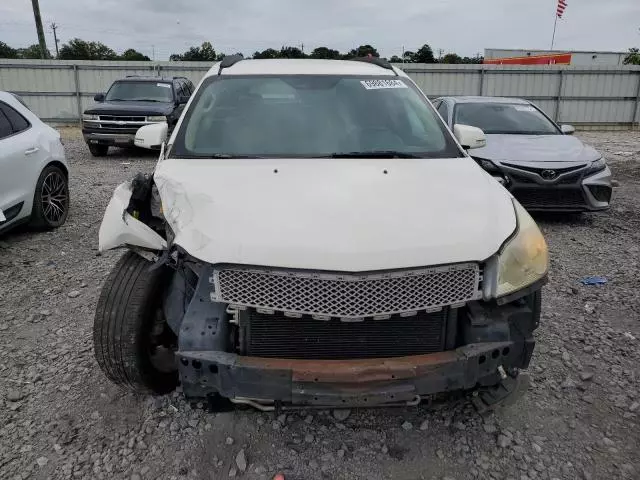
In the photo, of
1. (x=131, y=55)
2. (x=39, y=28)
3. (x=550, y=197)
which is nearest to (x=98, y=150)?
(x=550, y=197)

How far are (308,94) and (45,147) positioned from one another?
3.79 meters

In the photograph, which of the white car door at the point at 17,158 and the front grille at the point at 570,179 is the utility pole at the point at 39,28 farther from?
the front grille at the point at 570,179

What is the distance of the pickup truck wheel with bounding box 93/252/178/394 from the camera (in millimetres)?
2746

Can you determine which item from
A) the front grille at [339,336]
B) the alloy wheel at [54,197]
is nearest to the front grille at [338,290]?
the front grille at [339,336]

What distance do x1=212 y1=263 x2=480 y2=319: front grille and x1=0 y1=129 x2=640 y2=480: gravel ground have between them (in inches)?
26.0

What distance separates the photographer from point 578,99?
19.7 metres

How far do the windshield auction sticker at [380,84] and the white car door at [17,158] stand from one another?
3660 mm

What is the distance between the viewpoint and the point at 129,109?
11.8 meters

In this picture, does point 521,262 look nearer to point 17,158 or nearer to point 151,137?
point 151,137

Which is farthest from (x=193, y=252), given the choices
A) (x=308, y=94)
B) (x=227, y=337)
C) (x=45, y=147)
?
(x=45, y=147)

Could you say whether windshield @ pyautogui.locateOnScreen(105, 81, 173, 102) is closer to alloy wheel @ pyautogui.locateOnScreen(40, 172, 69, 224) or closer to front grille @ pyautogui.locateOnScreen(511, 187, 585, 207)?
alloy wheel @ pyautogui.locateOnScreen(40, 172, 69, 224)

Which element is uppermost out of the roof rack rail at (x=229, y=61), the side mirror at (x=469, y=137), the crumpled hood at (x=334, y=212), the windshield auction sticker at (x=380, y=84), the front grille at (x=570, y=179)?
the roof rack rail at (x=229, y=61)

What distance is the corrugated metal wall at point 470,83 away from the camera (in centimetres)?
1917

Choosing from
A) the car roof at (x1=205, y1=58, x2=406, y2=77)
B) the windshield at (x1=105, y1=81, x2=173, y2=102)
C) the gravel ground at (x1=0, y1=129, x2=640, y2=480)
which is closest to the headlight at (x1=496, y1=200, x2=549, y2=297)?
the gravel ground at (x1=0, y1=129, x2=640, y2=480)
